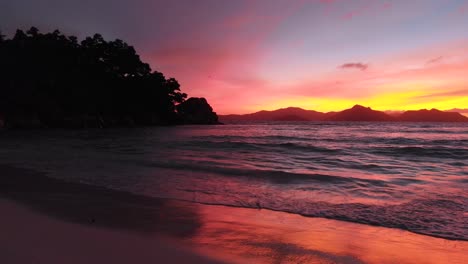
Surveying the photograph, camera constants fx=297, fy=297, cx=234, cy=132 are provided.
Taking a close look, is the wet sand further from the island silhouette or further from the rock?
the rock

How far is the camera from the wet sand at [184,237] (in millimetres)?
3412

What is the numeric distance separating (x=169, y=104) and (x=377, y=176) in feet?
255

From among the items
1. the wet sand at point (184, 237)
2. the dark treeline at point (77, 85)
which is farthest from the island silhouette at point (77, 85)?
the wet sand at point (184, 237)

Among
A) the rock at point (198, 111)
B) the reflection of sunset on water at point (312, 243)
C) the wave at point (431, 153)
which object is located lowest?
the wave at point (431, 153)

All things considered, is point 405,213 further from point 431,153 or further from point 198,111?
point 198,111

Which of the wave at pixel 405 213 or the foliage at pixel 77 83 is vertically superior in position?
the foliage at pixel 77 83

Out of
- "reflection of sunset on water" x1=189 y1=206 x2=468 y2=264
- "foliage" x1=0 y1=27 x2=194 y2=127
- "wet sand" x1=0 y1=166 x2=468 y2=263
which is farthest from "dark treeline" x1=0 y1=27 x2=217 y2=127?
"reflection of sunset on water" x1=189 y1=206 x2=468 y2=264

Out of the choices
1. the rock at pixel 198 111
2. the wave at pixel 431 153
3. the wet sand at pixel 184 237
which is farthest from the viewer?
the rock at pixel 198 111

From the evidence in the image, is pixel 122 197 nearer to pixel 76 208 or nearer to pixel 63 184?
pixel 76 208

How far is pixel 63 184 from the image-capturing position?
792 cm

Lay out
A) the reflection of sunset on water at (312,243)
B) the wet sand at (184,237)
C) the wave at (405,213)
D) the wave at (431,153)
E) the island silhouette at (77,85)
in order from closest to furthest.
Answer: the wet sand at (184,237) → the reflection of sunset on water at (312,243) → the wave at (405,213) → the wave at (431,153) → the island silhouette at (77,85)

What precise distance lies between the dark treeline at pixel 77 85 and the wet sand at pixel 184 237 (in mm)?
53403

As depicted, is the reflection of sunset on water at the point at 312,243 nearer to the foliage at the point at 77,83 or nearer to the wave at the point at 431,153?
the wave at the point at 431,153

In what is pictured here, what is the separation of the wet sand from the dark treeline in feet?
175
